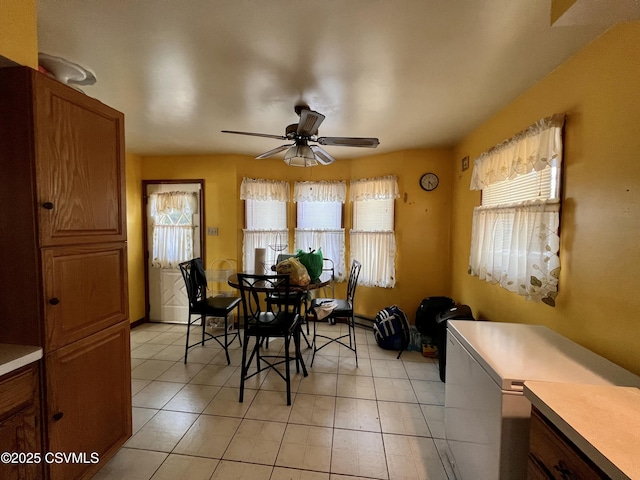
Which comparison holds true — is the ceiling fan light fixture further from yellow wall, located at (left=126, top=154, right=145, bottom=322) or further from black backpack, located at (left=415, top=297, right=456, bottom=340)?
yellow wall, located at (left=126, top=154, right=145, bottom=322)

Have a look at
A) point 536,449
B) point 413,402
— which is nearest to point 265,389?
point 413,402

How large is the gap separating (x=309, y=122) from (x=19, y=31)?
139 centimetres

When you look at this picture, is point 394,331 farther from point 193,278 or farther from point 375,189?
point 193,278

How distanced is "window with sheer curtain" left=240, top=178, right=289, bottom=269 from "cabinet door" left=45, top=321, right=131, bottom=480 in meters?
2.31

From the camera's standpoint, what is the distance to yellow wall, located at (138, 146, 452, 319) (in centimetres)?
343

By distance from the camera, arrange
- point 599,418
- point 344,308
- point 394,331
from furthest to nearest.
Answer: point 394,331
point 344,308
point 599,418

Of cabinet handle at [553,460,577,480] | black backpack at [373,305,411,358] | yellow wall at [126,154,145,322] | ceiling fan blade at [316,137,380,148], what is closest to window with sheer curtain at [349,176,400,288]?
black backpack at [373,305,411,358]

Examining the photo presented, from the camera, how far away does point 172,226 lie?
382cm

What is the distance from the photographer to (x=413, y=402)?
2203 millimetres

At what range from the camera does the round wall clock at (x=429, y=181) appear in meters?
3.41

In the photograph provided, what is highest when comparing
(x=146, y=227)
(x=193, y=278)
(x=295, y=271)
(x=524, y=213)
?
(x=524, y=213)

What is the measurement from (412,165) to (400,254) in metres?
1.15

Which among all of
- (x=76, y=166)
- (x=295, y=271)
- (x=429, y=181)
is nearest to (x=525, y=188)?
(x=429, y=181)

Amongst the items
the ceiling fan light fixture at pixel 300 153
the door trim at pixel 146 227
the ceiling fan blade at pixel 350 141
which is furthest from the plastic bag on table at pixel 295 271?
the door trim at pixel 146 227
